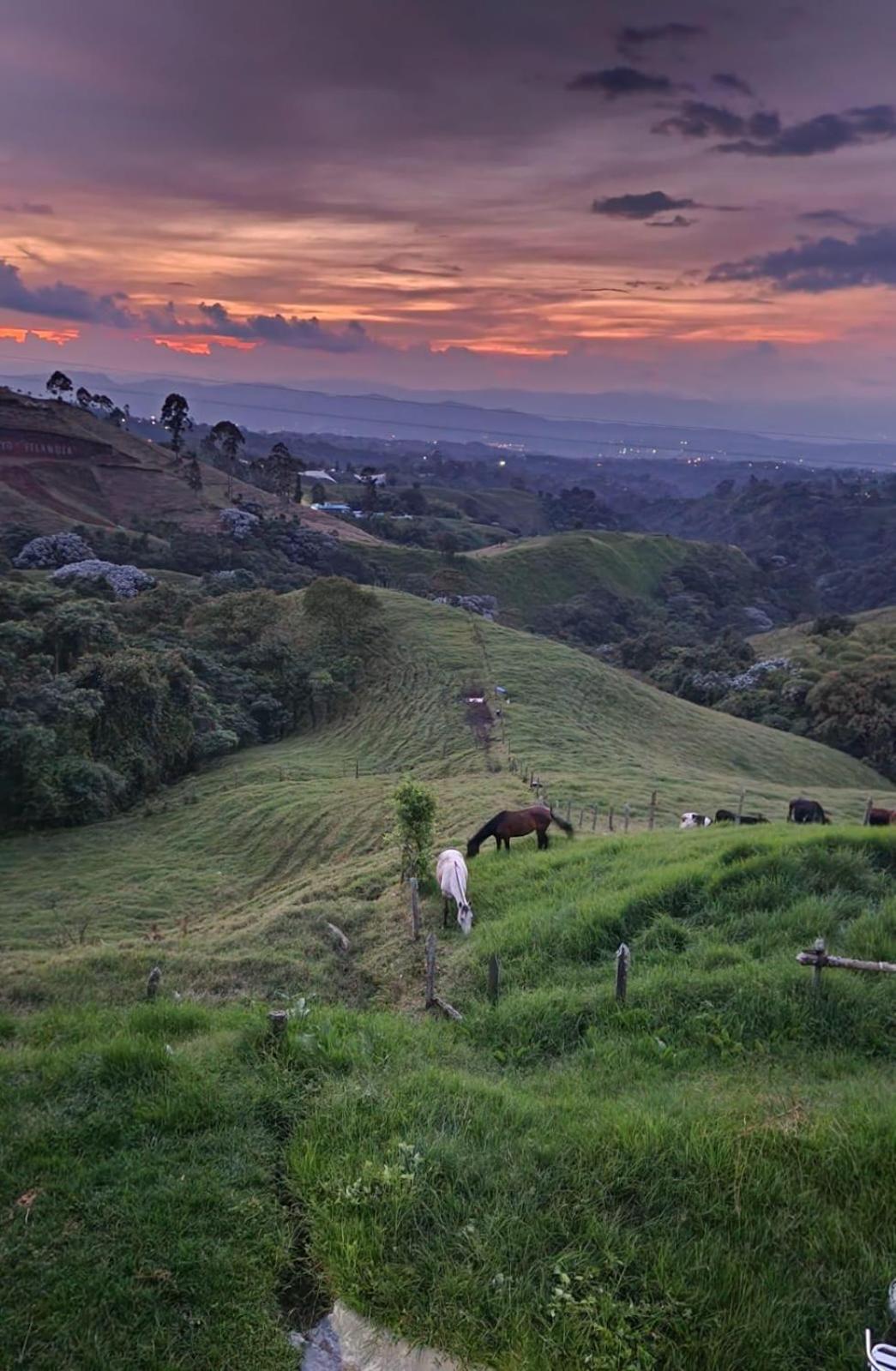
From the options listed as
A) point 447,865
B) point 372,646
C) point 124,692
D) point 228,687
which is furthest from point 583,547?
point 447,865

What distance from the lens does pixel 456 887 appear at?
14469mm

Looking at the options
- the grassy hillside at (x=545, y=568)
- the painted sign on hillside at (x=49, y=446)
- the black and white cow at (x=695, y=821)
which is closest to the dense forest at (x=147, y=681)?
the black and white cow at (x=695, y=821)

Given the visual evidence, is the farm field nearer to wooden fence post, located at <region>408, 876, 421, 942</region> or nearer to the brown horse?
wooden fence post, located at <region>408, 876, 421, 942</region>

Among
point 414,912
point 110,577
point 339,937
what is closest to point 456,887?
point 414,912

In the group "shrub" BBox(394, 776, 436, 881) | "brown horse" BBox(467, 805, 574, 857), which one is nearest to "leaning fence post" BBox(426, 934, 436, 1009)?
"shrub" BBox(394, 776, 436, 881)

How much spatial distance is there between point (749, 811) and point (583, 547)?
3769 inches

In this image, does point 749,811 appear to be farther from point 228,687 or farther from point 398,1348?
point 228,687

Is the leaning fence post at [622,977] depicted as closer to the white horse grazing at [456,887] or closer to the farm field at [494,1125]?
the farm field at [494,1125]

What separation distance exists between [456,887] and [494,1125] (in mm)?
7303

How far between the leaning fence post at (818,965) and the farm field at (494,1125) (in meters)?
0.17

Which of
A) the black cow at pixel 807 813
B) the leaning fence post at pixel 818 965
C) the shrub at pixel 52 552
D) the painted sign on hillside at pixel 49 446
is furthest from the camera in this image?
the painted sign on hillside at pixel 49 446

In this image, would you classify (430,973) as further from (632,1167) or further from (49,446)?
(49,446)

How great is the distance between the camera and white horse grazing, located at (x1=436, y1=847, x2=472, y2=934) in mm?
13914

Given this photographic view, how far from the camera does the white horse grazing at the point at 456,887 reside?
1391 centimetres
